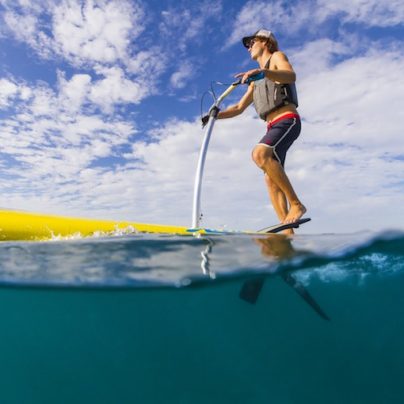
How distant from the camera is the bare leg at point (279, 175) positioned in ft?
13.0

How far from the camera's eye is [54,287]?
5.05 meters

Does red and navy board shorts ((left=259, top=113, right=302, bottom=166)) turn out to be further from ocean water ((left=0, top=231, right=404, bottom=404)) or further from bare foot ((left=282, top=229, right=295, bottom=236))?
ocean water ((left=0, top=231, right=404, bottom=404))

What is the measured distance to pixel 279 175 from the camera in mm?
3973

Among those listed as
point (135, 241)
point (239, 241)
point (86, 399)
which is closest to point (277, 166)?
point (239, 241)

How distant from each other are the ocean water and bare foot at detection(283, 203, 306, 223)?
1.05 ft

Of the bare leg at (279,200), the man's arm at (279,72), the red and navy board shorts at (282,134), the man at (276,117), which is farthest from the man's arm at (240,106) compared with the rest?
the bare leg at (279,200)

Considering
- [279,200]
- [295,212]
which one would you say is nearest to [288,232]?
[295,212]

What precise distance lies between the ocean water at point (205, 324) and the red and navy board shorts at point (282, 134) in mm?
1150

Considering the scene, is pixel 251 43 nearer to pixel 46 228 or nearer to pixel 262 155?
pixel 262 155

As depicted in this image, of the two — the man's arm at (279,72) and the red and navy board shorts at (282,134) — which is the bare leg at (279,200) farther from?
the man's arm at (279,72)

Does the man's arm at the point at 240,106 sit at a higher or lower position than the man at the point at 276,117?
higher

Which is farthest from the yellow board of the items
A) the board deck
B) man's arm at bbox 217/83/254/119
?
man's arm at bbox 217/83/254/119

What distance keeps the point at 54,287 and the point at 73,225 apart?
3.53 ft

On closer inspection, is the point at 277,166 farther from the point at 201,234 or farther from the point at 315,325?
the point at 315,325
